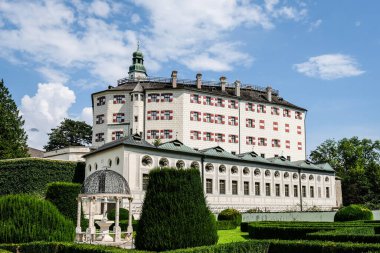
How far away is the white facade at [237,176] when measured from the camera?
39.0 m

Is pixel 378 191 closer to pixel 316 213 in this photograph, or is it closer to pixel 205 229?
pixel 316 213

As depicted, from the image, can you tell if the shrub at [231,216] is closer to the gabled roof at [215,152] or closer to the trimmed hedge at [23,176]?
the gabled roof at [215,152]

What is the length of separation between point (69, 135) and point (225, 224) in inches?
2148

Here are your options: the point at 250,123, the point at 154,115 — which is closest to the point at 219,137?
the point at 250,123

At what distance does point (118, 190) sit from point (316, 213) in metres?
24.0

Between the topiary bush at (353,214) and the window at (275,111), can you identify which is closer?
the topiary bush at (353,214)

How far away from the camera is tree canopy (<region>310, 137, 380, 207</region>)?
63406 mm

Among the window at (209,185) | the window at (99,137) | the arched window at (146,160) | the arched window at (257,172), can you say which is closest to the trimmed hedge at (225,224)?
the arched window at (146,160)

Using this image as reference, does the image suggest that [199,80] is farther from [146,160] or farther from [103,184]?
[103,184]

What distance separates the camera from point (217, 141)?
5672 centimetres

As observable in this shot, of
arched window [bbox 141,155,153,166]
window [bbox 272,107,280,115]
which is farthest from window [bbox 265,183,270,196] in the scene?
window [bbox 272,107,280,115]

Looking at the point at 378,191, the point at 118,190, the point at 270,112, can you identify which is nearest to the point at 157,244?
the point at 118,190

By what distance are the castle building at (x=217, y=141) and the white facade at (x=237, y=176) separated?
0.30 ft

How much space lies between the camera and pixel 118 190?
22.5 metres
